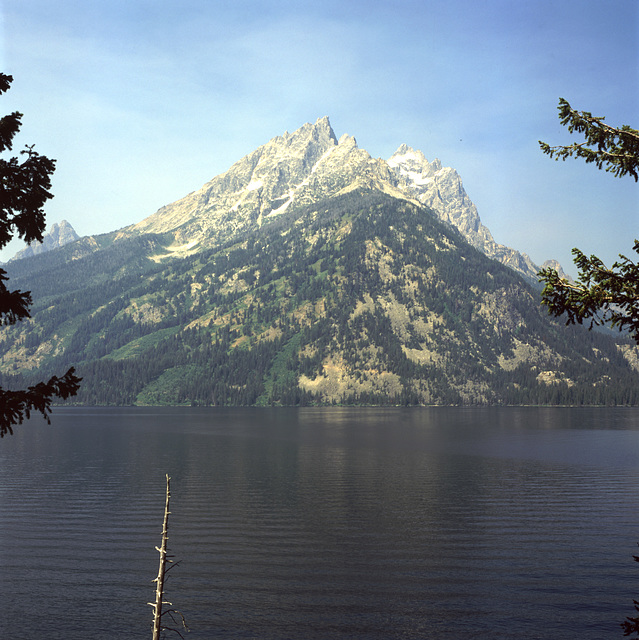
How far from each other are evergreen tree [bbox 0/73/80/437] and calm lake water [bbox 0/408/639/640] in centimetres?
2477

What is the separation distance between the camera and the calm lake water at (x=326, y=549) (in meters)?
37.4

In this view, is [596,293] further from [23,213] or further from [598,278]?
[23,213]

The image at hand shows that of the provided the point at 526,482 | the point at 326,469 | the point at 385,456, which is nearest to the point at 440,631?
the point at 526,482

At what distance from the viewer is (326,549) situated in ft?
176

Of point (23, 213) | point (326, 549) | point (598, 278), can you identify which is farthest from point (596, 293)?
point (326, 549)

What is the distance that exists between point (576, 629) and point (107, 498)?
63.7 metres

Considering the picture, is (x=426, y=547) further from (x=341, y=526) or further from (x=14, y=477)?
(x=14, y=477)

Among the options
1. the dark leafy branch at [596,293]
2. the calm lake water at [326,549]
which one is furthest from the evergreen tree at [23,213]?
the calm lake water at [326,549]

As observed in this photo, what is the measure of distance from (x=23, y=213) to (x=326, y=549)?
4416 centimetres

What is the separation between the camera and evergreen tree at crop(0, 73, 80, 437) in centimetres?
1647

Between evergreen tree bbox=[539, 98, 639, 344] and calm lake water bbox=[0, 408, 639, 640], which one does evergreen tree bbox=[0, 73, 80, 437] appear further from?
calm lake water bbox=[0, 408, 639, 640]

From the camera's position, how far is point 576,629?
35688 millimetres

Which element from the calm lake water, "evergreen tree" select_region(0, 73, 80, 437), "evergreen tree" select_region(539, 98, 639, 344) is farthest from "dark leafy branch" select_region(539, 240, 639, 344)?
the calm lake water

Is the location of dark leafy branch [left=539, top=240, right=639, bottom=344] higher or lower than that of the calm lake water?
higher
